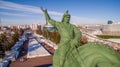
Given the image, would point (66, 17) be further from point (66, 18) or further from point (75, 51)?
point (75, 51)

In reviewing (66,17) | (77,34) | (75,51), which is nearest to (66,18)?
(66,17)

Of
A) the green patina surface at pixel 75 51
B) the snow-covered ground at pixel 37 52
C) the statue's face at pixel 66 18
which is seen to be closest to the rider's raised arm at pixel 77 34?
the green patina surface at pixel 75 51

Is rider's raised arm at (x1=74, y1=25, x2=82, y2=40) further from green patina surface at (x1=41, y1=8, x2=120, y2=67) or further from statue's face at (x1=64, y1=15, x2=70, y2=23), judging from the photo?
statue's face at (x1=64, y1=15, x2=70, y2=23)

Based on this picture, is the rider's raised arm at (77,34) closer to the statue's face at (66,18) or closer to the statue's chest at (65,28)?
the statue's chest at (65,28)

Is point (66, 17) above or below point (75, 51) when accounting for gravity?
above

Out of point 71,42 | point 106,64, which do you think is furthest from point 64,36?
point 106,64

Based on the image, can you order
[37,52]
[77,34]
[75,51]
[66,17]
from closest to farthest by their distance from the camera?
[75,51] < [77,34] < [66,17] < [37,52]

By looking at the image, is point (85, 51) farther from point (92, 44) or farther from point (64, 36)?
point (64, 36)

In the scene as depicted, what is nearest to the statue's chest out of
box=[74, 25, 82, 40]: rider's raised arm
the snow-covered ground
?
box=[74, 25, 82, 40]: rider's raised arm
